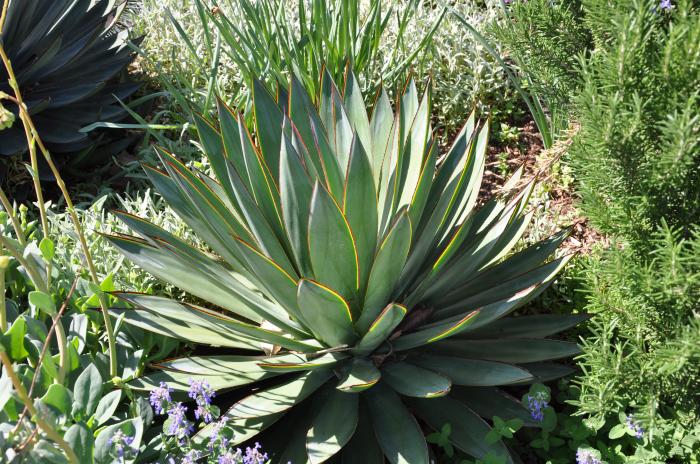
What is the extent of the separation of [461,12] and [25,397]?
3295 mm

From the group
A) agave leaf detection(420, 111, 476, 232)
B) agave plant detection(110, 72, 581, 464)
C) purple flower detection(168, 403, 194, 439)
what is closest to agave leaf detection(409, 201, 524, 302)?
agave plant detection(110, 72, 581, 464)

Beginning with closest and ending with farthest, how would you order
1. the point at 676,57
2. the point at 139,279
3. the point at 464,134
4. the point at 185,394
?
the point at 676,57 < the point at 185,394 < the point at 464,134 < the point at 139,279

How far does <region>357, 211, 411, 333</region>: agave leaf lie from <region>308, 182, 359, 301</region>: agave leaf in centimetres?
6

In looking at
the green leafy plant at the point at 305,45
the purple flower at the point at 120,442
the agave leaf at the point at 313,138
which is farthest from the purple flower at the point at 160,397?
the green leafy plant at the point at 305,45

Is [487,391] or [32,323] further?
[487,391]

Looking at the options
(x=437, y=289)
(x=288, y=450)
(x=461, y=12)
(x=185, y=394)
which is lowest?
(x=288, y=450)

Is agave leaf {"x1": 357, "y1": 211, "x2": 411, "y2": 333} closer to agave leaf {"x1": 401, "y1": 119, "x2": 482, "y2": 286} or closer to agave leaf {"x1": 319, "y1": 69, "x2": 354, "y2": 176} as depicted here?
agave leaf {"x1": 401, "y1": 119, "x2": 482, "y2": 286}

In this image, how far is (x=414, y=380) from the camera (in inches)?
80.4

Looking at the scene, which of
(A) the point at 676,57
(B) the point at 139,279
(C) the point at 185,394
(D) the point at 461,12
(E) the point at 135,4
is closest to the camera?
(A) the point at 676,57

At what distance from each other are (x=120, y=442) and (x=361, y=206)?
2.90 ft

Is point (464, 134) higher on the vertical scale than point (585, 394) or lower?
higher

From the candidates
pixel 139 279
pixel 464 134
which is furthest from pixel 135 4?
pixel 464 134

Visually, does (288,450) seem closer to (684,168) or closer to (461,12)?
(684,168)

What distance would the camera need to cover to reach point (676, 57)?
1776mm
